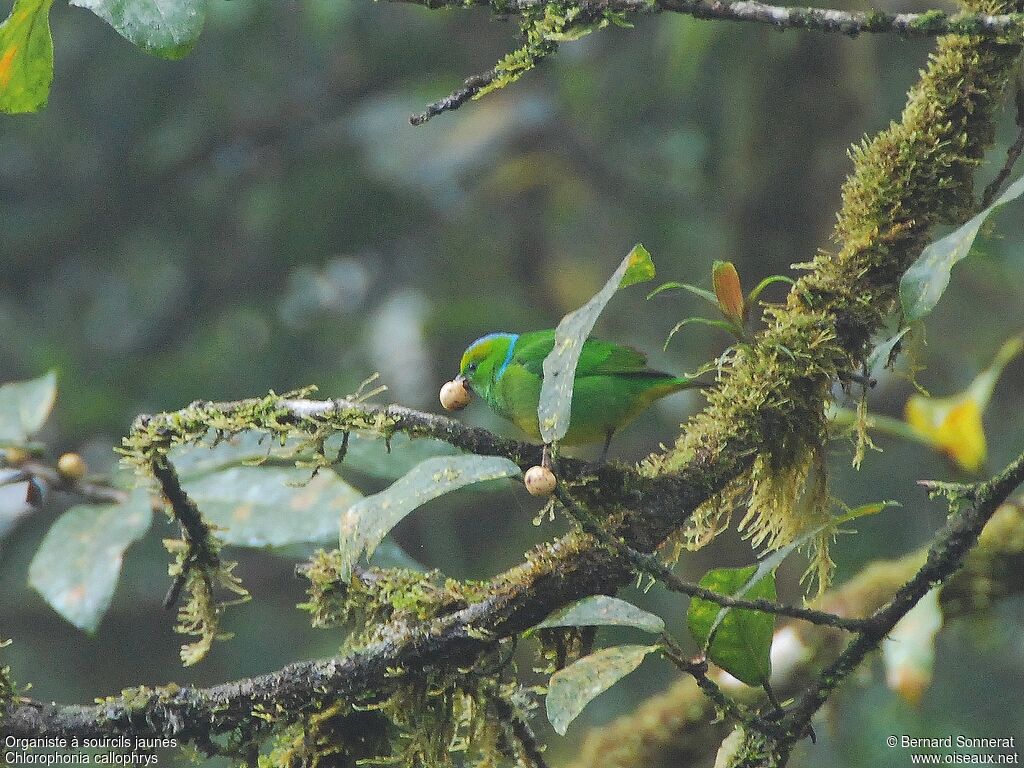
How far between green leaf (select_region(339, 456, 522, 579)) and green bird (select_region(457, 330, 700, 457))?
97 centimetres

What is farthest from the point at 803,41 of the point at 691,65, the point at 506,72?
the point at 506,72

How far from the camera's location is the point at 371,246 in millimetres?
7172

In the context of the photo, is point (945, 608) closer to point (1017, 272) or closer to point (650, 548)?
point (650, 548)

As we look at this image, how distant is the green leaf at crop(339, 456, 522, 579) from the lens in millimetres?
1504

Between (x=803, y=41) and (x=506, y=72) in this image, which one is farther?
(x=803, y=41)

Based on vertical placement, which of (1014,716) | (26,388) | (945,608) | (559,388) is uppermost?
(559,388)

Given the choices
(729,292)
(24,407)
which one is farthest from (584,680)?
(24,407)

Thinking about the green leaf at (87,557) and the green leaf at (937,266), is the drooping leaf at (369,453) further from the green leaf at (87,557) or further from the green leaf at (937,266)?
the green leaf at (937,266)

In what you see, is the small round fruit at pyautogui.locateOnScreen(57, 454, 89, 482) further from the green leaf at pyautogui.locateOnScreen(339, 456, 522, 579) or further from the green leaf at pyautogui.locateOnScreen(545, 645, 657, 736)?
the green leaf at pyautogui.locateOnScreen(545, 645, 657, 736)

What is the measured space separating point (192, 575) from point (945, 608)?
1968mm

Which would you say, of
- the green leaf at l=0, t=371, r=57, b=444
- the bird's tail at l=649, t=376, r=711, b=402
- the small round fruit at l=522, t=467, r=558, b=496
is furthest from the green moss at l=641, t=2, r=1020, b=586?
the green leaf at l=0, t=371, r=57, b=444

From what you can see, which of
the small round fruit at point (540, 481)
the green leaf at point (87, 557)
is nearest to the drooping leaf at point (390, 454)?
the green leaf at point (87, 557)

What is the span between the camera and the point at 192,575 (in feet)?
6.77

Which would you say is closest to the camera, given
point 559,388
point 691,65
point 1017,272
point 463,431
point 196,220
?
point 559,388
